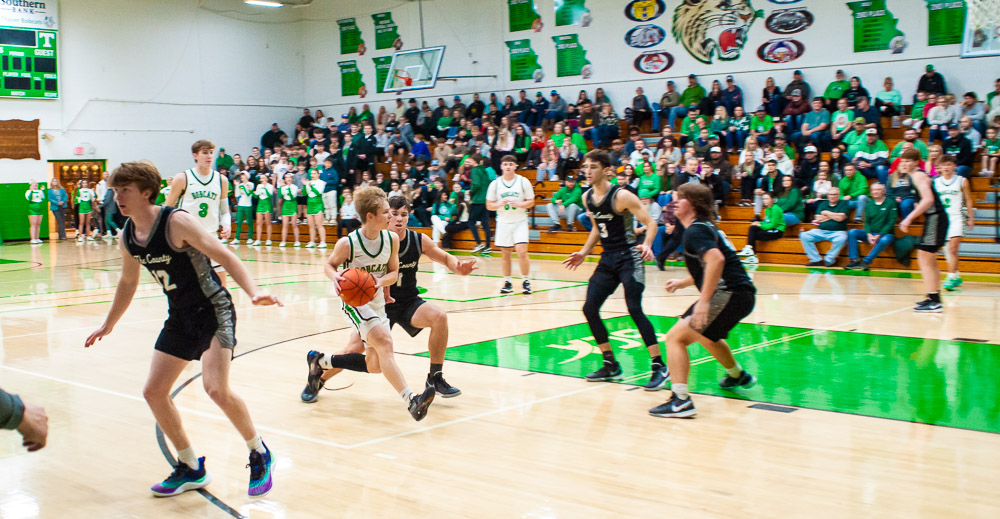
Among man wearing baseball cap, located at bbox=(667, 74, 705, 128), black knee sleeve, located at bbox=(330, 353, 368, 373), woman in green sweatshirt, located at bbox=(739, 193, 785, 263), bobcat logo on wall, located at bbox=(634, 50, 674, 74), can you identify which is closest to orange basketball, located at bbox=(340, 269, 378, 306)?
black knee sleeve, located at bbox=(330, 353, 368, 373)

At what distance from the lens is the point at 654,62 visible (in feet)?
72.8

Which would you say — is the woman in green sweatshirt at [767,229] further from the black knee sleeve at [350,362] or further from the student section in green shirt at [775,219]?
the black knee sleeve at [350,362]

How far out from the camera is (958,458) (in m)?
4.74

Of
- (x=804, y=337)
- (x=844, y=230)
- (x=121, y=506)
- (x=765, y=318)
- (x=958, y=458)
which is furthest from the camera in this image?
(x=844, y=230)

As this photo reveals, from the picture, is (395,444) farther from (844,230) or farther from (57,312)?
(844,230)

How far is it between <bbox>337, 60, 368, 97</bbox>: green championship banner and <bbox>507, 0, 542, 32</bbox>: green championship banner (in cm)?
637

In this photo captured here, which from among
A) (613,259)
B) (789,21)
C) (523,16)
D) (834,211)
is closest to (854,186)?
(834,211)

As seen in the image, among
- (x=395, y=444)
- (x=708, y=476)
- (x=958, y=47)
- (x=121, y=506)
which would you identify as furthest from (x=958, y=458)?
(x=958, y=47)

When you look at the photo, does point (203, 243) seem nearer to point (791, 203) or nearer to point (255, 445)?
point (255, 445)

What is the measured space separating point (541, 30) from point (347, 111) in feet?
27.6

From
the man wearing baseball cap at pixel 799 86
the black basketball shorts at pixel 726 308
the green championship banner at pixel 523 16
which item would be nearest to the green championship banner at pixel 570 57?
the green championship banner at pixel 523 16

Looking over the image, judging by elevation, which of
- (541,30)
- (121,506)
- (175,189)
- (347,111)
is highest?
(541,30)

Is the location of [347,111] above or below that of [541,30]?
below

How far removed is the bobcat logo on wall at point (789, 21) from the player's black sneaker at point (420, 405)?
1749 centimetres
